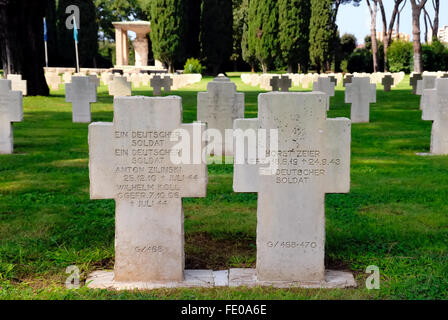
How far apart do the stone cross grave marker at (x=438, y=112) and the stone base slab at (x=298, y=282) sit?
221 inches

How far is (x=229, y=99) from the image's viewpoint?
9570mm

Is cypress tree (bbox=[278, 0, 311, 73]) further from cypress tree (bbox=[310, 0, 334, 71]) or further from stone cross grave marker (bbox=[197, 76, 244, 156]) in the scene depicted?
stone cross grave marker (bbox=[197, 76, 244, 156])

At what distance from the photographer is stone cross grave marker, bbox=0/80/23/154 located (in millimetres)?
9047

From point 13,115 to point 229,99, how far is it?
11.5 feet

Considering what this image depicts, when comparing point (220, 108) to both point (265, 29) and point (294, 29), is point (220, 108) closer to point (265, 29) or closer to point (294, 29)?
point (294, 29)

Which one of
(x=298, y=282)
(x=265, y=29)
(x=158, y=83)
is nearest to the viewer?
(x=298, y=282)

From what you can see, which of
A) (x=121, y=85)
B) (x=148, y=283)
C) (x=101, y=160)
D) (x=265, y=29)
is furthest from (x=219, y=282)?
(x=265, y=29)

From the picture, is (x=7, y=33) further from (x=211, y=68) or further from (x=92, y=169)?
(x=211, y=68)

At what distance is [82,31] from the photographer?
44.7 meters

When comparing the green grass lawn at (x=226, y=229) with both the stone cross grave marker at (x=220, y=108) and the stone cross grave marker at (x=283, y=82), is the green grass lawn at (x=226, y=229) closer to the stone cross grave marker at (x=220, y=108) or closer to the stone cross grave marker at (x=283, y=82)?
the stone cross grave marker at (x=220, y=108)

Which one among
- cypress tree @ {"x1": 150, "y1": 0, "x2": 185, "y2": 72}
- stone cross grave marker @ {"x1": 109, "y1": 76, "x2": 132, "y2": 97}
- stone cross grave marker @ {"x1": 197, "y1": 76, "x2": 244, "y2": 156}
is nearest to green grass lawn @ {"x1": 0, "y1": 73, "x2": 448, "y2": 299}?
stone cross grave marker @ {"x1": 197, "y1": 76, "x2": 244, "y2": 156}

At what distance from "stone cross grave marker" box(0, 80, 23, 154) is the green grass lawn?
1.61ft

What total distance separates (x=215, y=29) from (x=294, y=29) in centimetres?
665
